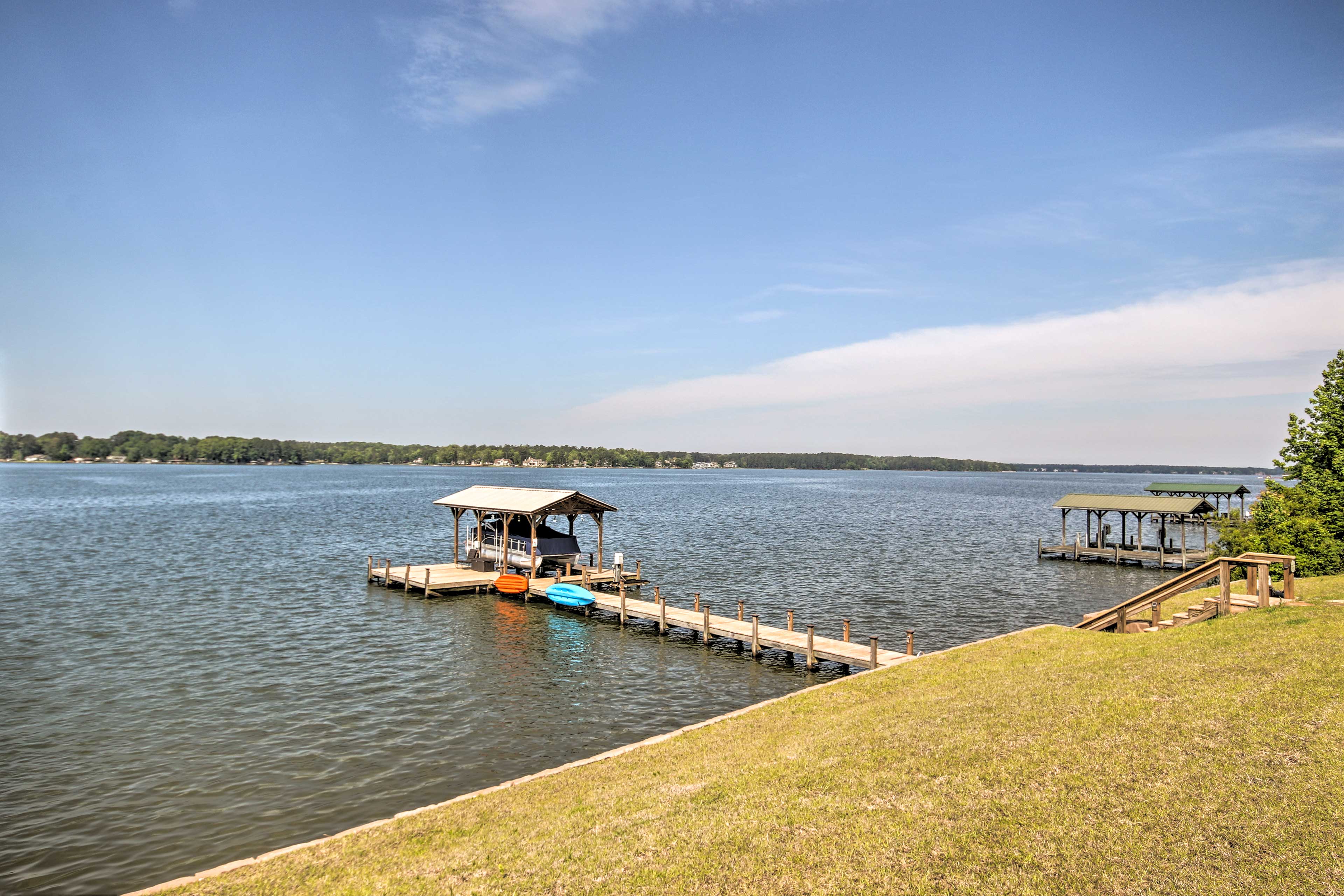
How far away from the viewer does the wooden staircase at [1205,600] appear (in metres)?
19.3

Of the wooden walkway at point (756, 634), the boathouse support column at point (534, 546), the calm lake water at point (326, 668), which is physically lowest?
the calm lake water at point (326, 668)

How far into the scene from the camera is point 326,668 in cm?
2634

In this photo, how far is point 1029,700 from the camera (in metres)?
14.6

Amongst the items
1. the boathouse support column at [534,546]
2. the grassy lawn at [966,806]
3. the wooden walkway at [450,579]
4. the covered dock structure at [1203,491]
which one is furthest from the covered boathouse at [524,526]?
the covered dock structure at [1203,491]

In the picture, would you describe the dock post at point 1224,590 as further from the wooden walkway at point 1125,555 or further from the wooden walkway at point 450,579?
the wooden walkway at point 1125,555

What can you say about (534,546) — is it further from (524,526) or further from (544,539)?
(524,526)

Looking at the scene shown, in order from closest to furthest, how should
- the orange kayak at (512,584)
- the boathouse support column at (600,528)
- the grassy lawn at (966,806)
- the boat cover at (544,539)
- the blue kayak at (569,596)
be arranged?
the grassy lawn at (966,806) < the blue kayak at (569,596) < the orange kayak at (512,584) < the boathouse support column at (600,528) < the boat cover at (544,539)

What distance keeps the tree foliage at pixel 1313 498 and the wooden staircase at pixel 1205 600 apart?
13.6 metres

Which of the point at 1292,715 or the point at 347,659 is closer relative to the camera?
the point at 1292,715

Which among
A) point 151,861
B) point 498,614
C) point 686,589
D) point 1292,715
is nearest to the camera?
point 1292,715

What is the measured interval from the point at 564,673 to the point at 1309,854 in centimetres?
2142

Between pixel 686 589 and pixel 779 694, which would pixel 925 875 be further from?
pixel 686 589

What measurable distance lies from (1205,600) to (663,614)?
1956 centimetres

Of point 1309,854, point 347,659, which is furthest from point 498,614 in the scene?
point 1309,854
